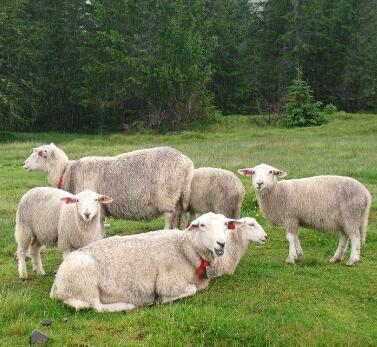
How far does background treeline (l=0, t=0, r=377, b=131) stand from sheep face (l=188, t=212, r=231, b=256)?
108ft

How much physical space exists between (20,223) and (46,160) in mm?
2120

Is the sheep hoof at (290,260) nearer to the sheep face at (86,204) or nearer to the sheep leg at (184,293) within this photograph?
the sheep leg at (184,293)

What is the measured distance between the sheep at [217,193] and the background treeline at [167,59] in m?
30.4

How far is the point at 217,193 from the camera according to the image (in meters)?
9.47

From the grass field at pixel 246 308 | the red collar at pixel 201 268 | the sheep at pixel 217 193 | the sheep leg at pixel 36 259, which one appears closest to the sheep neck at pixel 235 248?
the grass field at pixel 246 308

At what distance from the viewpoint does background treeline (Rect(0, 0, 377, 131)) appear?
1601 inches

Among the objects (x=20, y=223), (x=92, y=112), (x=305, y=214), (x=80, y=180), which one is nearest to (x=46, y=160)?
(x=80, y=180)

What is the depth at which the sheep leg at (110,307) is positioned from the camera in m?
6.50

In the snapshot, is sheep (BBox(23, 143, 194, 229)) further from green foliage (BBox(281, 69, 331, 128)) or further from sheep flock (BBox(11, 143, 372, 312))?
green foliage (BBox(281, 69, 331, 128))

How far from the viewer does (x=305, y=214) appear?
340 inches

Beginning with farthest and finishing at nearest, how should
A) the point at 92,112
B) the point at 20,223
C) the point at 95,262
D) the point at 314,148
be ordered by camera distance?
the point at 92,112 < the point at 314,148 < the point at 20,223 < the point at 95,262

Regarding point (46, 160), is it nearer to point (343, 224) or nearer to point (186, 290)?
point (186, 290)

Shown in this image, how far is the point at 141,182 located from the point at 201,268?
8.50ft

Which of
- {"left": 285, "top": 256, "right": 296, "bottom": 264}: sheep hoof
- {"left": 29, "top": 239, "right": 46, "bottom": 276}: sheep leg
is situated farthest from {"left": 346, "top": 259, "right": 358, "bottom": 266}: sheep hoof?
{"left": 29, "top": 239, "right": 46, "bottom": 276}: sheep leg
